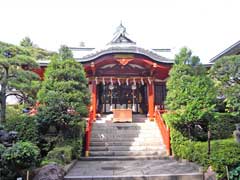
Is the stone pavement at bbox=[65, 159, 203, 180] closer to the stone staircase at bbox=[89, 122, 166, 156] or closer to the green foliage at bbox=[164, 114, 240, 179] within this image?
the green foliage at bbox=[164, 114, 240, 179]

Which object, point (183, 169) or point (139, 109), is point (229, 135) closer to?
point (183, 169)

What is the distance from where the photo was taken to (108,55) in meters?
16.2

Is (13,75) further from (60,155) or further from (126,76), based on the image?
(126,76)

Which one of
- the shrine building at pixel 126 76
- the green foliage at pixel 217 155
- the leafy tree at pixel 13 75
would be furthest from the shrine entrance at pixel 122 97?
the green foliage at pixel 217 155

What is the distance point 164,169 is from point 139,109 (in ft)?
35.4

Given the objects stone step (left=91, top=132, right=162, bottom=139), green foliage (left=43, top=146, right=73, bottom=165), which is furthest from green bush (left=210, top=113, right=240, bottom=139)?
green foliage (left=43, top=146, right=73, bottom=165)

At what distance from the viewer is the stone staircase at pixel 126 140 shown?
438 inches

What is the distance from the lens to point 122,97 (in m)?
19.2

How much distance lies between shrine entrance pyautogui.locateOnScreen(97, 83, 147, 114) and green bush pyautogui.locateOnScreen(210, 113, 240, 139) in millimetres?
7854

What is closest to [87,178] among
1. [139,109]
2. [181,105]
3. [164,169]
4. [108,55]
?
[164,169]

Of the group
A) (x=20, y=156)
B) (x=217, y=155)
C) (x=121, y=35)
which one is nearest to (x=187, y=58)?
(x=217, y=155)

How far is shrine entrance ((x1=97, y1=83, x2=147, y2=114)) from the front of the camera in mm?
18812

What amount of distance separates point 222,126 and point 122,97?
30.6 ft

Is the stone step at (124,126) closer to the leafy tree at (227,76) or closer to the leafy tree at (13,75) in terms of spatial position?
the leafy tree at (13,75)
